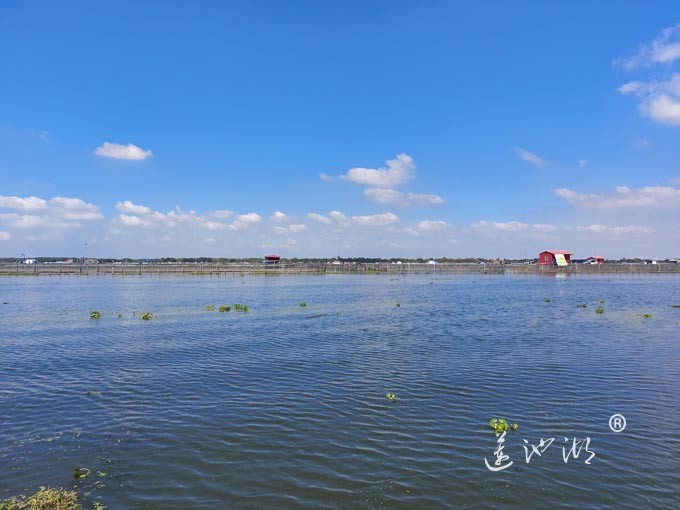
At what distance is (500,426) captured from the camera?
1114cm

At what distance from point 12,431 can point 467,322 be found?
26821 mm

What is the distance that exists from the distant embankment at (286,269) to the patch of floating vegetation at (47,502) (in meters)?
110

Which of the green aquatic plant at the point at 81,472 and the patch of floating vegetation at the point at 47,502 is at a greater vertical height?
the patch of floating vegetation at the point at 47,502

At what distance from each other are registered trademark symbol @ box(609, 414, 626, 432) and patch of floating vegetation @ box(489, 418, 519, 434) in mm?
2519

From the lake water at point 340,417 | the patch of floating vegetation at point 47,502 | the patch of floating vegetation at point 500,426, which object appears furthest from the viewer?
the patch of floating vegetation at point 500,426

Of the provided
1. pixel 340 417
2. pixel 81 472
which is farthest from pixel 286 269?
pixel 81 472

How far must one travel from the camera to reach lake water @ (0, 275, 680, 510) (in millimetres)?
8531

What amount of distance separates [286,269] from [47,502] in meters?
120

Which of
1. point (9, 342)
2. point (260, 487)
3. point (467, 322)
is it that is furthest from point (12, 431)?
point (467, 322)

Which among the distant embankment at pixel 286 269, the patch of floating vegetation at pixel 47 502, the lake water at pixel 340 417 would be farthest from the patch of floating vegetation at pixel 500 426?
the distant embankment at pixel 286 269

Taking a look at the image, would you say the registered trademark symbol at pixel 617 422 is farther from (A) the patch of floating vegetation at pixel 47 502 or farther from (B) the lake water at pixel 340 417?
(A) the patch of floating vegetation at pixel 47 502

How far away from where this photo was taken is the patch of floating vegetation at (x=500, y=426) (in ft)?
36.4

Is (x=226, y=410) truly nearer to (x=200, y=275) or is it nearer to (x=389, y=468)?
(x=389, y=468)

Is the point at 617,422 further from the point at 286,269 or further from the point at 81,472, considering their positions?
the point at 286,269
